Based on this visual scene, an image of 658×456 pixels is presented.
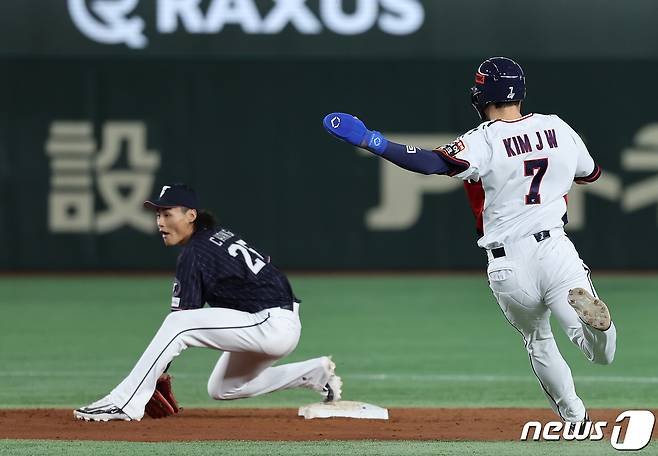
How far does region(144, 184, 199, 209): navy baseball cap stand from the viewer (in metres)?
7.30

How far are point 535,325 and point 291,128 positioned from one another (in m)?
10.1

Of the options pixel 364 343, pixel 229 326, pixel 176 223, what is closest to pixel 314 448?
pixel 229 326

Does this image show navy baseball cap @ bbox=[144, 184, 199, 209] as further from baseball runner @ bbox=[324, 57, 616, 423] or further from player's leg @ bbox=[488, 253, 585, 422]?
player's leg @ bbox=[488, 253, 585, 422]

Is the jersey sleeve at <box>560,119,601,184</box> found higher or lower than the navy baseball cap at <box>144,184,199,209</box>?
higher

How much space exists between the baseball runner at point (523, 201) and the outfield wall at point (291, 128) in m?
9.57

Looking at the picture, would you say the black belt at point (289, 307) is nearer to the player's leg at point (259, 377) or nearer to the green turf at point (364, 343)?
the player's leg at point (259, 377)

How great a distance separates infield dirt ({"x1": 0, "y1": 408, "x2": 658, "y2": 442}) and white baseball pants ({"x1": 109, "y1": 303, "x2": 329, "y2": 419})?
6.4 inches

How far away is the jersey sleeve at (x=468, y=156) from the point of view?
642 cm

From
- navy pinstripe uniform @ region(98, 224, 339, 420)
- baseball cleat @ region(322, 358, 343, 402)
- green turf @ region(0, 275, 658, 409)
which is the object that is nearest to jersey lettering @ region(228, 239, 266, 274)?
navy pinstripe uniform @ region(98, 224, 339, 420)

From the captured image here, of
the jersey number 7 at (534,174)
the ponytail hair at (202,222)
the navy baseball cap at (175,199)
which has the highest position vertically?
the jersey number 7 at (534,174)

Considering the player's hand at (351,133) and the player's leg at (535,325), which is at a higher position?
the player's hand at (351,133)

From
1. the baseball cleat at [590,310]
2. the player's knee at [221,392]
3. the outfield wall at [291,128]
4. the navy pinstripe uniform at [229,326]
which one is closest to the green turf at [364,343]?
the outfield wall at [291,128]

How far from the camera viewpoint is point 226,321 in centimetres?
716

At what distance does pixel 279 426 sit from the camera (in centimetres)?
713
